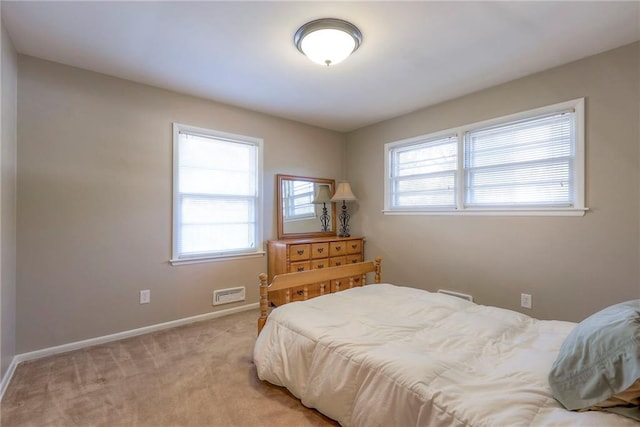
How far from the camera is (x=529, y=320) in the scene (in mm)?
1854

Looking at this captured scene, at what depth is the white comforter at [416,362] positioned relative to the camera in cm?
106

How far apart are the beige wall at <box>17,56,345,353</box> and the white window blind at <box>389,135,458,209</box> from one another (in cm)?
233

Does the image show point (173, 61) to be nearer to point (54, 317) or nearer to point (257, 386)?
point (54, 317)

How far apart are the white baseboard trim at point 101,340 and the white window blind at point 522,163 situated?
9.72 feet

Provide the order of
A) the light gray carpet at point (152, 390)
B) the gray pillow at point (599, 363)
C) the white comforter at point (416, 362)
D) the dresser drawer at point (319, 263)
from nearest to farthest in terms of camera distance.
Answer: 1. the gray pillow at point (599, 363)
2. the white comforter at point (416, 362)
3. the light gray carpet at point (152, 390)
4. the dresser drawer at point (319, 263)

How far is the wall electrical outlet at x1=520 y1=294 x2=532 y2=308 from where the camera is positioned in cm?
283

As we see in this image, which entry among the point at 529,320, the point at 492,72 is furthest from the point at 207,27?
the point at 529,320

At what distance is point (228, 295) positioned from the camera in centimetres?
350

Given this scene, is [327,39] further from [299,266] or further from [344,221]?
[344,221]

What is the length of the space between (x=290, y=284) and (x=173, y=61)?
209cm

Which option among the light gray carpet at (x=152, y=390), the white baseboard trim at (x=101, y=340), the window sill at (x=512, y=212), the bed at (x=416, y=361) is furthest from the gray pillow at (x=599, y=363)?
the white baseboard trim at (x=101, y=340)

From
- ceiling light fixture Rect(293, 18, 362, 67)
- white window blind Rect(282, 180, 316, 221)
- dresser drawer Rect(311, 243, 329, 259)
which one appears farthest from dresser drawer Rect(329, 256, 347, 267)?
ceiling light fixture Rect(293, 18, 362, 67)

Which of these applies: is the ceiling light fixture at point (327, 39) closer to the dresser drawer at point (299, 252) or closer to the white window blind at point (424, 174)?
the white window blind at point (424, 174)

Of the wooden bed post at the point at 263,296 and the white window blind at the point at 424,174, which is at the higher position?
the white window blind at the point at 424,174
